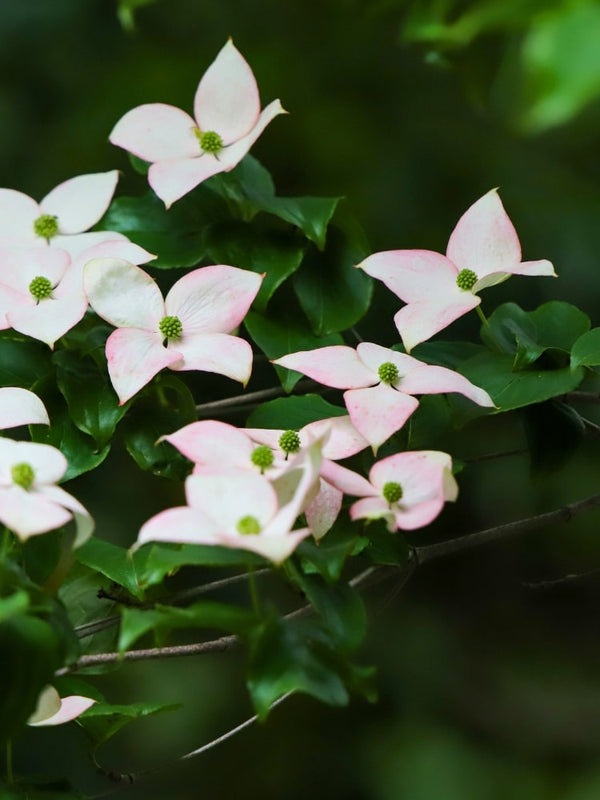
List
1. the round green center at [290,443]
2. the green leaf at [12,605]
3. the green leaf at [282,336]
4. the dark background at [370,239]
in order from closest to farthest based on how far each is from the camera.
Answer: the green leaf at [12,605], the round green center at [290,443], the green leaf at [282,336], the dark background at [370,239]

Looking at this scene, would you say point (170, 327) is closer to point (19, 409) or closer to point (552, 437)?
point (19, 409)

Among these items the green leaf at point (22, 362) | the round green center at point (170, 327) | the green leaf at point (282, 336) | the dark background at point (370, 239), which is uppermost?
the round green center at point (170, 327)

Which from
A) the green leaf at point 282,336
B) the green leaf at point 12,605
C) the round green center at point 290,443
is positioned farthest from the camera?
the green leaf at point 282,336

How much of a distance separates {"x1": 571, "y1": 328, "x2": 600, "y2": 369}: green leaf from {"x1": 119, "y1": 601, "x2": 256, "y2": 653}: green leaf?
0.64ft

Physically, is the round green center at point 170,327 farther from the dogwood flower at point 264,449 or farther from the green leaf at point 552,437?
the green leaf at point 552,437

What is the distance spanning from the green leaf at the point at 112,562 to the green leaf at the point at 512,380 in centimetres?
17

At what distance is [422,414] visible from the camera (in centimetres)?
49

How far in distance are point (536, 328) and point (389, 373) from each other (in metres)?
0.12

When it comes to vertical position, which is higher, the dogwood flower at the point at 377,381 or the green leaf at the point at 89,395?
the dogwood flower at the point at 377,381

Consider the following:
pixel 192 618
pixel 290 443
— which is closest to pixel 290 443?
pixel 290 443

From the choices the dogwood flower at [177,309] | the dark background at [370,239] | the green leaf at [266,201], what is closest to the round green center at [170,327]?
the dogwood flower at [177,309]

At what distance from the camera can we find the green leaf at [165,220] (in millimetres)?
574

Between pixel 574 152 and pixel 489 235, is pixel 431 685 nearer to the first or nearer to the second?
pixel 574 152

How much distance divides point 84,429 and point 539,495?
95 centimetres
